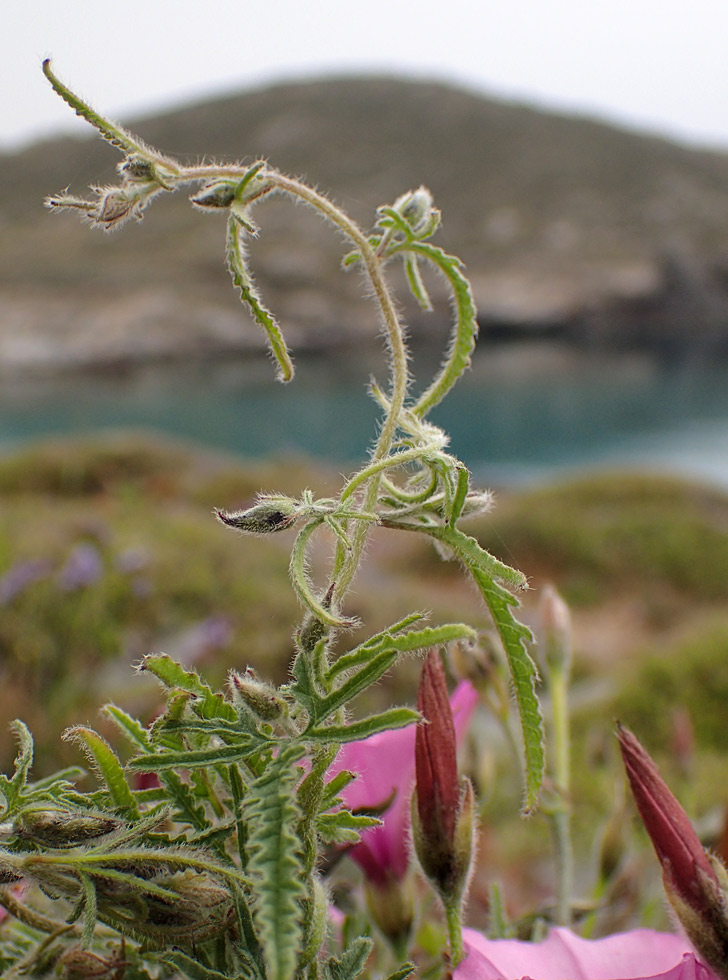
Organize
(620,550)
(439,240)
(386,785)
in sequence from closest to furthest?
(386,785)
(620,550)
(439,240)

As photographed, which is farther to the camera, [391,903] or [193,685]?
[391,903]

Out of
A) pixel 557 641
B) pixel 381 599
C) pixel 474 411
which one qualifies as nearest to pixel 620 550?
pixel 381 599

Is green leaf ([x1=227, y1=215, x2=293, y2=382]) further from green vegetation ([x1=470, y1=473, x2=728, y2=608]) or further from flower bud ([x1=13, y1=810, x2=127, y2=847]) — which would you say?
green vegetation ([x1=470, y1=473, x2=728, y2=608])

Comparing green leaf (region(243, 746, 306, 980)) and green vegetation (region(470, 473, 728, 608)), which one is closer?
green leaf (region(243, 746, 306, 980))

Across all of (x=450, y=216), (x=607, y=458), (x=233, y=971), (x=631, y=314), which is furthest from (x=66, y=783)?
(x=450, y=216)

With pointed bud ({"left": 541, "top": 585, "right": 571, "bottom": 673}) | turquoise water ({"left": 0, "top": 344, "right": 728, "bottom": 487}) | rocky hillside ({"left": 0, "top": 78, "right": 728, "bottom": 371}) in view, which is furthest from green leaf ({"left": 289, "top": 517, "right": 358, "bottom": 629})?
rocky hillside ({"left": 0, "top": 78, "right": 728, "bottom": 371})

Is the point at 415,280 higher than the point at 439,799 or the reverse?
higher

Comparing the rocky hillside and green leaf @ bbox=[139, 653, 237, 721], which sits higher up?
the rocky hillside

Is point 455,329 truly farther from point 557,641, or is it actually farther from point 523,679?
point 557,641

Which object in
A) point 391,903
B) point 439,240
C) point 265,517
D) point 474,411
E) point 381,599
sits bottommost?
point 391,903
